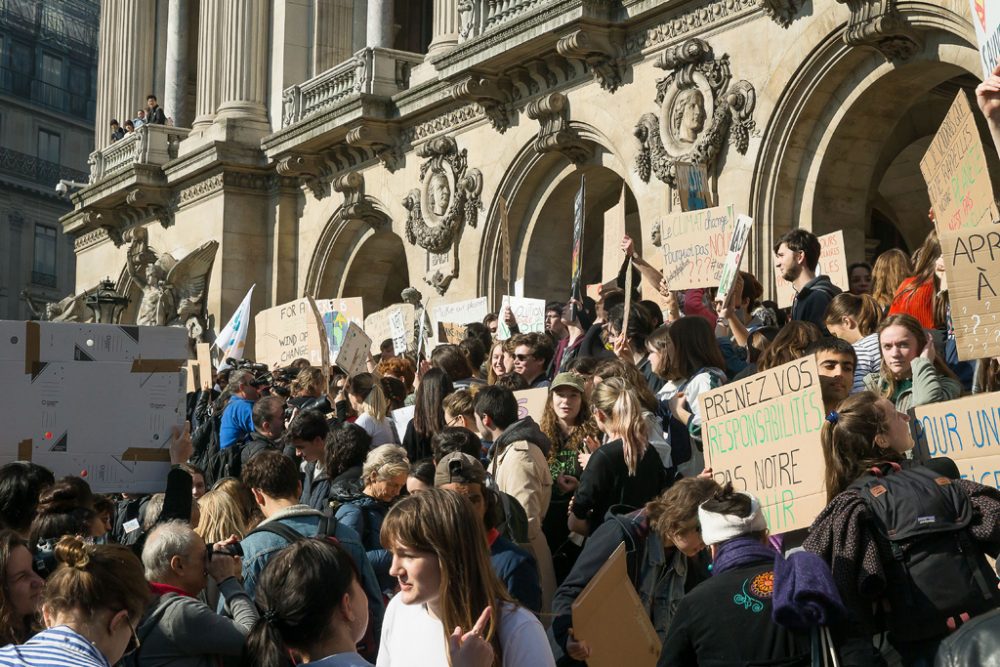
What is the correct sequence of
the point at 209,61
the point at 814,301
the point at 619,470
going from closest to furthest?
the point at 619,470, the point at 814,301, the point at 209,61

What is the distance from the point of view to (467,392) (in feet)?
25.6

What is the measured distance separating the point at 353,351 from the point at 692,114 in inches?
188

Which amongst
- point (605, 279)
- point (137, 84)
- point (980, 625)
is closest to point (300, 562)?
point (980, 625)

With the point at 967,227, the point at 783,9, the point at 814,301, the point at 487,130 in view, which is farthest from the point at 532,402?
the point at 487,130

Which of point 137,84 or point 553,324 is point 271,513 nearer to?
point 553,324

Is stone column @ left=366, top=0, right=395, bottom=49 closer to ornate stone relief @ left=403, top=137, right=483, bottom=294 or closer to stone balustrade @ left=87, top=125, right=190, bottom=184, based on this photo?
ornate stone relief @ left=403, top=137, right=483, bottom=294

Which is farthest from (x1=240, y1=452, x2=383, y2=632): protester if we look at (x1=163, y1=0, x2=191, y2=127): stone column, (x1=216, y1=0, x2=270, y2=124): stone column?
(x1=163, y1=0, x2=191, y2=127): stone column

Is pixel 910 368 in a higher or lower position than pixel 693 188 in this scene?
lower

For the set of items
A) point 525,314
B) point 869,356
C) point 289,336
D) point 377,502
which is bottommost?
point 377,502

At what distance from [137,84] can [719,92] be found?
17445 mm

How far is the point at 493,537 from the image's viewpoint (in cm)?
535

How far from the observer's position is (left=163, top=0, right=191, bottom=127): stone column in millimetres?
28578

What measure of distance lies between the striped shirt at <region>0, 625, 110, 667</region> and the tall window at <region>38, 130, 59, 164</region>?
52.3 metres

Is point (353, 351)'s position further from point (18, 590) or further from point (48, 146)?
point (48, 146)
